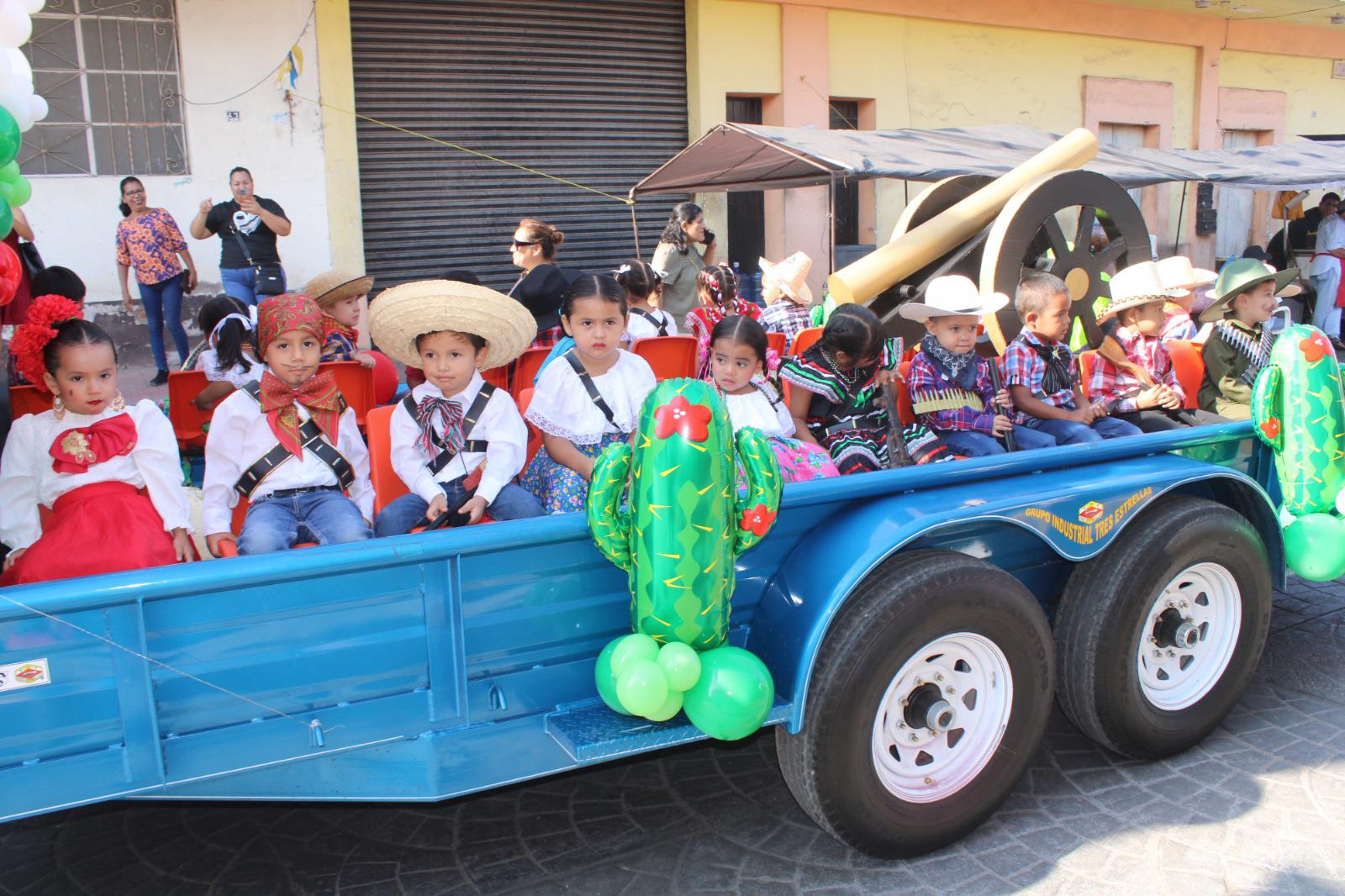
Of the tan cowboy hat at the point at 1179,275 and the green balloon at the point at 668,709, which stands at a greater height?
the tan cowboy hat at the point at 1179,275

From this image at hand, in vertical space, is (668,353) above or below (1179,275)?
below

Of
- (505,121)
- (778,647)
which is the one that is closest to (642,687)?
(778,647)

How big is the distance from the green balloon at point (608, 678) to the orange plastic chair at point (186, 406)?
9.09 feet

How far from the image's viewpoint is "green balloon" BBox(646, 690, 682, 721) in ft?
7.88

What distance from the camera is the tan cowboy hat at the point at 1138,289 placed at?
15.4ft

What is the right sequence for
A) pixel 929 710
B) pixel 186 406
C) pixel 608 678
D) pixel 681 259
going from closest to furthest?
A: pixel 608 678 → pixel 929 710 → pixel 186 406 → pixel 681 259

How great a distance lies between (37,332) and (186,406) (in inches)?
66.6

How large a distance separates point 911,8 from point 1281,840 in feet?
39.9

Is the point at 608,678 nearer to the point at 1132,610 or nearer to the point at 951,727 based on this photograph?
the point at 951,727

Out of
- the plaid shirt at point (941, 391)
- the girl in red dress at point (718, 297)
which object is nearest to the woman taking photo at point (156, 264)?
the girl in red dress at point (718, 297)

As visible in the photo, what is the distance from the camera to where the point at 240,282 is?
863cm

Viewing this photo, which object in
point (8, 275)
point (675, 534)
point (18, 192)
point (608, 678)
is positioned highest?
point (18, 192)

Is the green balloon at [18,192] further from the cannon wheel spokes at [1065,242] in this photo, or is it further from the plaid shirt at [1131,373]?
the plaid shirt at [1131,373]

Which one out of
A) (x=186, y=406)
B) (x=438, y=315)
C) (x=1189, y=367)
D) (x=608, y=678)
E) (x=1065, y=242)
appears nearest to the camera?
(x=608, y=678)
